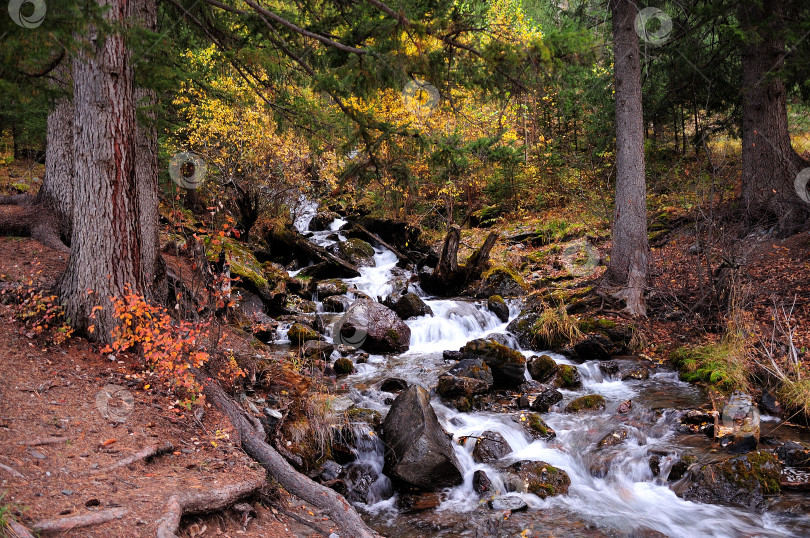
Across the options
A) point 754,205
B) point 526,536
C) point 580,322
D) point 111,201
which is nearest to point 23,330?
point 111,201

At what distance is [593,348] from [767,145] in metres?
6.73

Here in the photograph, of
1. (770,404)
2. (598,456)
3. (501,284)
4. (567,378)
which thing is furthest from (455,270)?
(770,404)

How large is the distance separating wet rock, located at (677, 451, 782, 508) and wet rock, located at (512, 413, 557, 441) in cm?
187

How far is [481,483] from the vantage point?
625 centimetres

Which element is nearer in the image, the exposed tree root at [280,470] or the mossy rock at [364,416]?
the exposed tree root at [280,470]

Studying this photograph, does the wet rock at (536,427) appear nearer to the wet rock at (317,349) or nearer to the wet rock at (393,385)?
the wet rock at (393,385)

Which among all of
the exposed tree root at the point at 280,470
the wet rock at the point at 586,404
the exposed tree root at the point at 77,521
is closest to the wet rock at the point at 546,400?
the wet rock at the point at 586,404

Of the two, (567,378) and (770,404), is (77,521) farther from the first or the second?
(770,404)

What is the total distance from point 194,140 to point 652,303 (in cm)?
1216

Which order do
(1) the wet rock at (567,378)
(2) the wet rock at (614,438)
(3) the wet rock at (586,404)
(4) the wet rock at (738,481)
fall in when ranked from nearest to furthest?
1. (4) the wet rock at (738,481)
2. (2) the wet rock at (614,438)
3. (3) the wet rock at (586,404)
4. (1) the wet rock at (567,378)

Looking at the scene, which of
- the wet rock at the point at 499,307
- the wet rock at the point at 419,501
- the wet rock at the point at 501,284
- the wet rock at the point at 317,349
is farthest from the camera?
the wet rock at the point at 501,284

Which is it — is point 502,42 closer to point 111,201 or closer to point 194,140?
point 111,201

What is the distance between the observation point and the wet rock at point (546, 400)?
8.23 meters

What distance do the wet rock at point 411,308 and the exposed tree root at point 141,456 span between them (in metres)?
8.84
